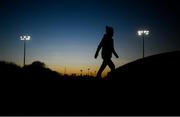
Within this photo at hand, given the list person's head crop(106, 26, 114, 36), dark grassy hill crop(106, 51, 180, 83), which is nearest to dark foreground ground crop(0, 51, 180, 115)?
dark grassy hill crop(106, 51, 180, 83)

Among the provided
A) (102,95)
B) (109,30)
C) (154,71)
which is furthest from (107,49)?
(102,95)

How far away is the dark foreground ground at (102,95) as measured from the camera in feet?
30.0

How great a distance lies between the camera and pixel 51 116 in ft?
28.0

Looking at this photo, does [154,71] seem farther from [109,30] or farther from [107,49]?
[109,30]

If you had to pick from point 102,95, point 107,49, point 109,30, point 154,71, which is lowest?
point 102,95

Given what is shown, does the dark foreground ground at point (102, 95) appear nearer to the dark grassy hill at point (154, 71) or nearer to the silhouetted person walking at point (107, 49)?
the dark grassy hill at point (154, 71)

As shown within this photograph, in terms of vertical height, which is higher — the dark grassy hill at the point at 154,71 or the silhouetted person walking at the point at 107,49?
the silhouetted person walking at the point at 107,49

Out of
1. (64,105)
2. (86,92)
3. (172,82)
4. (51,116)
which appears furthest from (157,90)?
(51,116)

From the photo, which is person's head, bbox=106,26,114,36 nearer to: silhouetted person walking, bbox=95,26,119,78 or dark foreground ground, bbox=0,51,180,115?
silhouetted person walking, bbox=95,26,119,78

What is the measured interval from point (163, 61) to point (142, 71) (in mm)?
1579

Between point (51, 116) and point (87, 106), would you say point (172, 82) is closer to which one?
point (87, 106)

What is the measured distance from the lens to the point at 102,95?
33.8 ft

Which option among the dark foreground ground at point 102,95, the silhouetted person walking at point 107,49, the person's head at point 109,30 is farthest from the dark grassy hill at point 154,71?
the person's head at point 109,30

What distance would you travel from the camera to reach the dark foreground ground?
916cm
